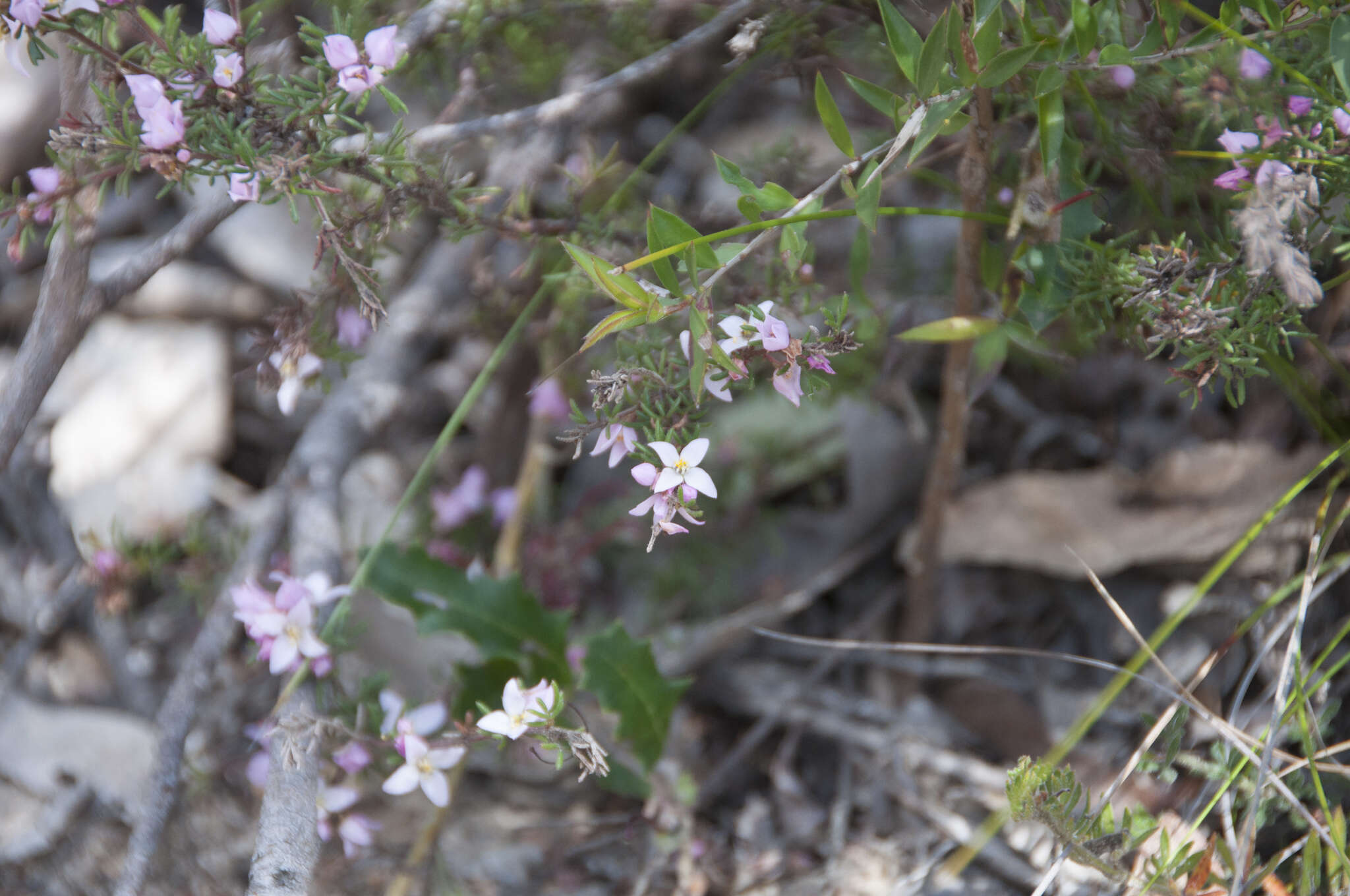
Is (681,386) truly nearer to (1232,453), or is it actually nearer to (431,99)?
(431,99)

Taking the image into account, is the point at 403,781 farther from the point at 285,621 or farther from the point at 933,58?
the point at 933,58

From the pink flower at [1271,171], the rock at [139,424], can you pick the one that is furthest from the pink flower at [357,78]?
the rock at [139,424]

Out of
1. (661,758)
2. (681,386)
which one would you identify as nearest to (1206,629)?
(661,758)

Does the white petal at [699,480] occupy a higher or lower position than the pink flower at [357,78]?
lower

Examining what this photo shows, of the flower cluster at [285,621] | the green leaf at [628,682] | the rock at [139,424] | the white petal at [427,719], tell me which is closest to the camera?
the flower cluster at [285,621]

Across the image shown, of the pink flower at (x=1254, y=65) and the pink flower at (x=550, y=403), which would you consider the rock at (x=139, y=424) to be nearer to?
the pink flower at (x=550, y=403)

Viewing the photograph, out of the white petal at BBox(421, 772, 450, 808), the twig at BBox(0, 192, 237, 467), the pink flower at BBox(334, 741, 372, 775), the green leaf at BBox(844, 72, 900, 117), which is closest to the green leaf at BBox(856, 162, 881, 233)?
the green leaf at BBox(844, 72, 900, 117)

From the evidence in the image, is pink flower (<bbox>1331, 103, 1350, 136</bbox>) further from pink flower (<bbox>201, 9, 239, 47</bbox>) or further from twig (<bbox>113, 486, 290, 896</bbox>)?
twig (<bbox>113, 486, 290, 896</bbox>)
